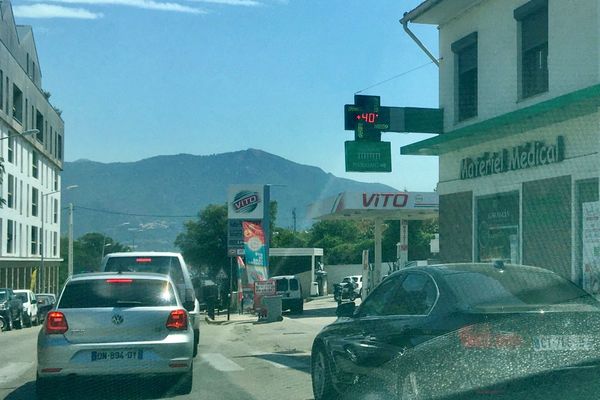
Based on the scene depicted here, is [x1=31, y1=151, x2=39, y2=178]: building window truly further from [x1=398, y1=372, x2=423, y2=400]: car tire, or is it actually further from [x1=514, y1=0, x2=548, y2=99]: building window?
[x1=398, y1=372, x2=423, y2=400]: car tire

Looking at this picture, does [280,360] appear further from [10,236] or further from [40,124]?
[40,124]

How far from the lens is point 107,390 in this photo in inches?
428

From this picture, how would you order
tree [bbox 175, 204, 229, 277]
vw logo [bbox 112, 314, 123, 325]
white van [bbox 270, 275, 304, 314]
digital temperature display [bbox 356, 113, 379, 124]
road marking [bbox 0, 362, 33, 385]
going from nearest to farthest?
vw logo [bbox 112, 314, 123, 325]
road marking [bbox 0, 362, 33, 385]
digital temperature display [bbox 356, 113, 379, 124]
white van [bbox 270, 275, 304, 314]
tree [bbox 175, 204, 229, 277]

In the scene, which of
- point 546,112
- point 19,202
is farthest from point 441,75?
point 19,202

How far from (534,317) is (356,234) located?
254ft

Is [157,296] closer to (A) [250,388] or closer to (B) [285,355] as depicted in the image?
(A) [250,388]

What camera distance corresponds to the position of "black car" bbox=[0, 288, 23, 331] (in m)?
31.8

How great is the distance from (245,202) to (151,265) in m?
33.1

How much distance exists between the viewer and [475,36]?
18.9 meters

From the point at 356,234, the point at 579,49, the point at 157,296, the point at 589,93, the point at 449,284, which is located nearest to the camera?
the point at 449,284

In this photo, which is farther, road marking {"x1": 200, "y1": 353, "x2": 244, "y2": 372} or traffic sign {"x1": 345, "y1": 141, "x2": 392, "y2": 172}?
traffic sign {"x1": 345, "y1": 141, "x2": 392, "y2": 172}

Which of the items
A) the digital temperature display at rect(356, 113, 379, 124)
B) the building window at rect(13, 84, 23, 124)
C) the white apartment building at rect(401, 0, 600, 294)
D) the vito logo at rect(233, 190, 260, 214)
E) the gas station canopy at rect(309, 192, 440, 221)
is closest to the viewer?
the white apartment building at rect(401, 0, 600, 294)

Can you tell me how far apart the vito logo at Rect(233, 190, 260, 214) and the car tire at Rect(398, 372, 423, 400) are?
42.6 metres

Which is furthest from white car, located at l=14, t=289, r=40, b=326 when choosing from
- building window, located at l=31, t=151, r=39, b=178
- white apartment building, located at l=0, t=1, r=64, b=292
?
building window, located at l=31, t=151, r=39, b=178
